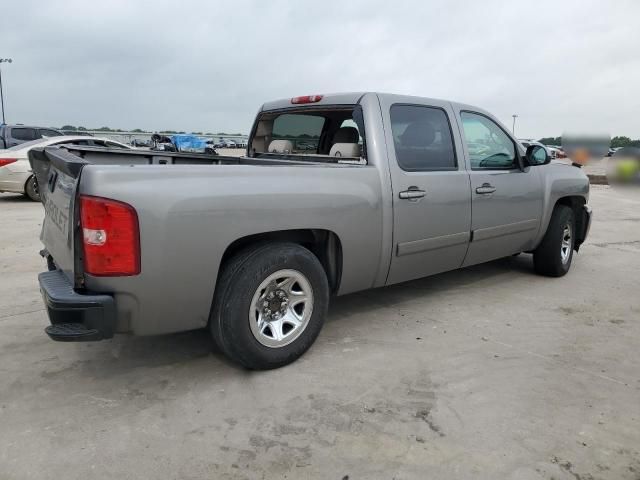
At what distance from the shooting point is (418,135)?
4055 millimetres

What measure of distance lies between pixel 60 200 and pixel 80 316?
2.54 ft

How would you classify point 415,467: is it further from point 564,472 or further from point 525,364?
point 525,364

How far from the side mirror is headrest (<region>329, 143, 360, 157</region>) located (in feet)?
6.82

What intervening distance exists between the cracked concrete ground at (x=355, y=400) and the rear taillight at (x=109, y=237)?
0.82 m

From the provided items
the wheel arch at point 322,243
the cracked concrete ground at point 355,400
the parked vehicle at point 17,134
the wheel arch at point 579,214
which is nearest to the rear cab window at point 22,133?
the parked vehicle at point 17,134

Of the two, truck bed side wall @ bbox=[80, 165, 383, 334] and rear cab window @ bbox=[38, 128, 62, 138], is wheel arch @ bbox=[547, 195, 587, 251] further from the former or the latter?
rear cab window @ bbox=[38, 128, 62, 138]

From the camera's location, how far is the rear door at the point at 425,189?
3.79 m

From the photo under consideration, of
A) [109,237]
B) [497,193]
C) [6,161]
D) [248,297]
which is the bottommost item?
[248,297]

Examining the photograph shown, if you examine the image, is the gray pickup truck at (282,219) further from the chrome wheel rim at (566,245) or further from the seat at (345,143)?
the chrome wheel rim at (566,245)

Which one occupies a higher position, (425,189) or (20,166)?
(425,189)

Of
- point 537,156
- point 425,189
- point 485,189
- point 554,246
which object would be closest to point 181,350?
point 425,189

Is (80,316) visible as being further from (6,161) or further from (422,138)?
(6,161)

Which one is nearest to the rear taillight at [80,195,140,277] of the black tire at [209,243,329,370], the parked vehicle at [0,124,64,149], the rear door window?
the black tire at [209,243,329,370]

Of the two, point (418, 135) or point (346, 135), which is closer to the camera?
point (418, 135)
